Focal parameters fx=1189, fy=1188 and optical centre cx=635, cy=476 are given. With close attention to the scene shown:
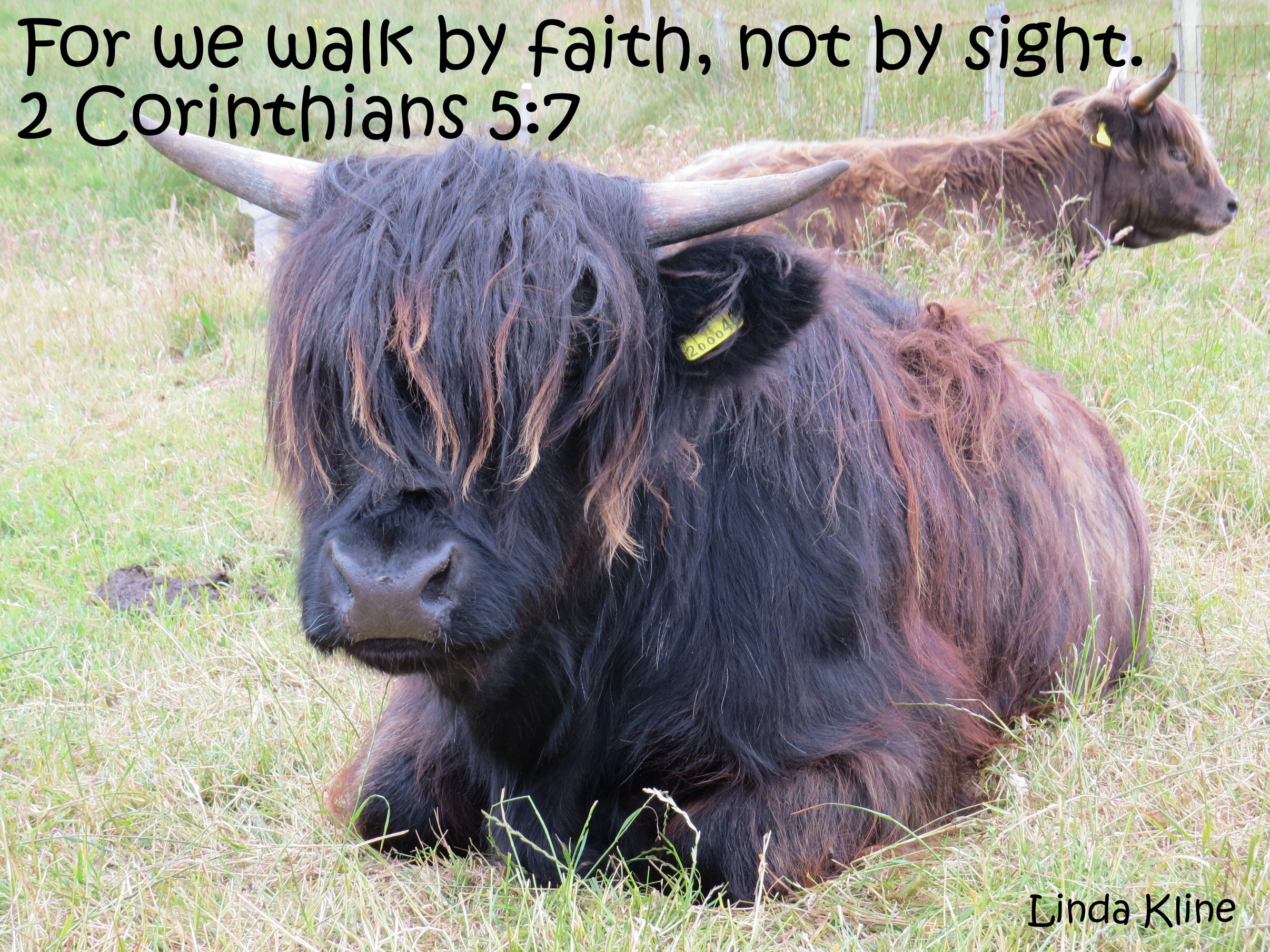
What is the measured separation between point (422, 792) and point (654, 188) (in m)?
1.40

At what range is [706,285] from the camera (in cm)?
220

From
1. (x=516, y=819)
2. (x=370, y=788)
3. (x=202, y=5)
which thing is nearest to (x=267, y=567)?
(x=370, y=788)

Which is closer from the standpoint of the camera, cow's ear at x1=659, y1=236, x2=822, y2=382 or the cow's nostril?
the cow's nostril

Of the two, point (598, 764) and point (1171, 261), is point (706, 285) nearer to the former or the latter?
point (598, 764)

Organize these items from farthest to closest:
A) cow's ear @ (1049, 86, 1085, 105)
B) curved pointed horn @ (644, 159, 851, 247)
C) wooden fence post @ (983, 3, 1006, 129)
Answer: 1. wooden fence post @ (983, 3, 1006, 129)
2. cow's ear @ (1049, 86, 1085, 105)
3. curved pointed horn @ (644, 159, 851, 247)

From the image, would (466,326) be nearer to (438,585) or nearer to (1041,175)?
(438,585)

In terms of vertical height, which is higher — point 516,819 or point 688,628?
point 688,628

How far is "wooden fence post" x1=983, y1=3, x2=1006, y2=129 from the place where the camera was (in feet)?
32.7

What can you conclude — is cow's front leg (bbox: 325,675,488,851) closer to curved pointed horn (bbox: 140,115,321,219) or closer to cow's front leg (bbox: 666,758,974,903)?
cow's front leg (bbox: 666,758,974,903)

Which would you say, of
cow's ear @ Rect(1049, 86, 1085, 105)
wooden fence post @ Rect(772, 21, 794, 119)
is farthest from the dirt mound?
wooden fence post @ Rect(772, 21, 794, 119)

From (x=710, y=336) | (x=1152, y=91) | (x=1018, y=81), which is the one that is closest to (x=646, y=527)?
(x=710, y=336)

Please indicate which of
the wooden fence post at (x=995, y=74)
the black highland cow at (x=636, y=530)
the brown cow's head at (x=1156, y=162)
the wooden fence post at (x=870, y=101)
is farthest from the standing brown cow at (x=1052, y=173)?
the black highland cow at (x=636, y=530)

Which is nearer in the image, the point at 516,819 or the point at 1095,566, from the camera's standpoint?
the point at 516,819

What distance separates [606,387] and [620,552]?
39cm
